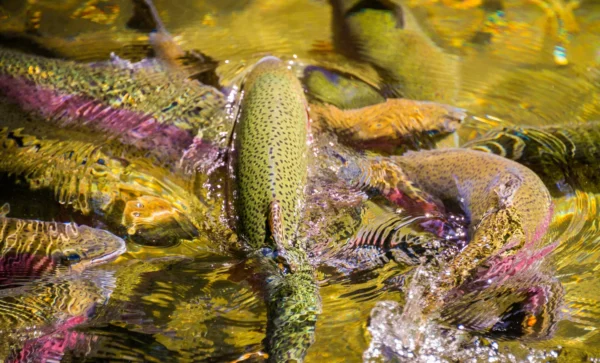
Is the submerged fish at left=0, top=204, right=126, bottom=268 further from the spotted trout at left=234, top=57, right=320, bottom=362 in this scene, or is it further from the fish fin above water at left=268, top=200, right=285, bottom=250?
the fish fin above water at left=268, top=200, right=285, bottom=250

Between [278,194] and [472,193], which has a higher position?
[278,194]

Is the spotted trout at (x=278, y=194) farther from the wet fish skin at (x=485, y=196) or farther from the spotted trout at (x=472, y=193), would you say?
the wet fish skin at (x=485, y=196)

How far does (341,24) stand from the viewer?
16.0 ft

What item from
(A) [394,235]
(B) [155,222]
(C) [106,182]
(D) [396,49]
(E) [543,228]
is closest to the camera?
(E) [543,228]

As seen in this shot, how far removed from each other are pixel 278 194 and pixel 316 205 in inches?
14.2

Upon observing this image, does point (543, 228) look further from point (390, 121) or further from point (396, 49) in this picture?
point (396, 49)

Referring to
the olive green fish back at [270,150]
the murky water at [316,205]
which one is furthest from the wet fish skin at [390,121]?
the olive green fish back at [270,150]

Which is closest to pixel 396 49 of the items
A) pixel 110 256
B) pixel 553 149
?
pixel 553 149

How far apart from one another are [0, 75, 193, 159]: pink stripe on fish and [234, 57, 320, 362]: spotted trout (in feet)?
1.62

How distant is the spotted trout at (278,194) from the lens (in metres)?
2.52

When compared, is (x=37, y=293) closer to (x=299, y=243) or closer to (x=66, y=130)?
(x=299, y=243)

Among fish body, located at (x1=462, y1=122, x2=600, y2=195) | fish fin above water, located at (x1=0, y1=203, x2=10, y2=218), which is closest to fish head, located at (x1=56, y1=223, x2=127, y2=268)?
fish fin above water, located at (x1=0, y1=203, x2=10, y2=218)

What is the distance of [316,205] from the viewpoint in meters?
3.37

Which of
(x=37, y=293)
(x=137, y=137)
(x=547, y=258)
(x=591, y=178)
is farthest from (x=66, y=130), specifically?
(x=591, y=178)
